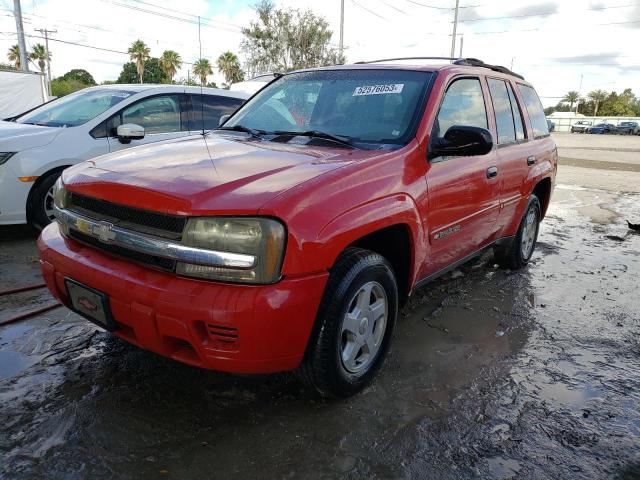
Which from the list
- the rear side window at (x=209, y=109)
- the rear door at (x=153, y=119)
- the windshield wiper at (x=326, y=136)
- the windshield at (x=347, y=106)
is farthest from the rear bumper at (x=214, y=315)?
the rear side window at (x=209, y=109)

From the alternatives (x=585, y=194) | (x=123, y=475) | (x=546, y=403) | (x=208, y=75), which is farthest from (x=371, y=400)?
(x=208, y=75)

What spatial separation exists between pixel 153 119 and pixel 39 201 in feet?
5.12

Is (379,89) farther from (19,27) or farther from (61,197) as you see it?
(19,27)

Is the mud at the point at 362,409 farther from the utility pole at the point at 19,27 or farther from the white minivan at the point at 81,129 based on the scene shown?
the utility pole at the point at 19,27

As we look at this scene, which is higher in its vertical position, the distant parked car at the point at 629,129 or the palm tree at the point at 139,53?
the palm tree at the point at 139,53

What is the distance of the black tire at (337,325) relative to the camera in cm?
233

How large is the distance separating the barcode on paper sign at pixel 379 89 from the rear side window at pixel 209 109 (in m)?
3.06

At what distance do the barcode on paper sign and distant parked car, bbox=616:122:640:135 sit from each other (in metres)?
62.3

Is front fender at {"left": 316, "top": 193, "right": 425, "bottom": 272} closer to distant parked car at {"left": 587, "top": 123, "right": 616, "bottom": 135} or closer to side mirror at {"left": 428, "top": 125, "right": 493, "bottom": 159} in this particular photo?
side mirror at {"left": 428, "top": 125, "right": 493, "bottom": 159}

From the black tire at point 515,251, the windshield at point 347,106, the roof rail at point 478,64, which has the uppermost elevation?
the roof rail at point 478,64

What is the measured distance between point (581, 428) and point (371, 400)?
104 cm

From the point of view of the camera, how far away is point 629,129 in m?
55.1

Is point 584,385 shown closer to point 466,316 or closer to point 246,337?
point 466,316

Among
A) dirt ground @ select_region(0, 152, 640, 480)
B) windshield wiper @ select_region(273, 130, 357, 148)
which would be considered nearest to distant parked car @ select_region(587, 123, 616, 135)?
dirt ground @ select_region(0, 152, 640, 480)
